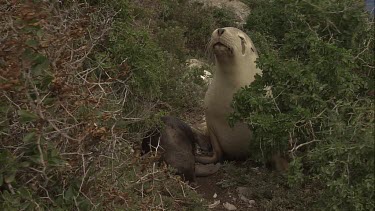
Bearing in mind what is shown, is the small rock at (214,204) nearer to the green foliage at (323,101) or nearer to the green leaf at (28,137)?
the green foliage at (323,101)

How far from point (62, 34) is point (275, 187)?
8.69 ft

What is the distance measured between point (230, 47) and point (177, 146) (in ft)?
3.25

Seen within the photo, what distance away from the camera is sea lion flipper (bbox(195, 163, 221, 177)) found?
22.2 ft

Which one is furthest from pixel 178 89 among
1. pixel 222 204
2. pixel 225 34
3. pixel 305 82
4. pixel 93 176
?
pixel 93 176

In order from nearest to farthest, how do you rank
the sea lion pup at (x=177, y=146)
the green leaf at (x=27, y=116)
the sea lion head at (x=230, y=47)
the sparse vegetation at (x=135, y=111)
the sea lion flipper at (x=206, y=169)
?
the green leaf at (x=27, y=116), the sparse vegetation at (x=135, y=111), the sea lion pup at (x=177, y=146), the sea lion head at (x=230, y=47), the sea lion flipper at (x=206, y=169)

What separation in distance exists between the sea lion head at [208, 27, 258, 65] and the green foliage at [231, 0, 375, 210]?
1015mm

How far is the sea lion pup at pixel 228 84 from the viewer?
6.69 meters

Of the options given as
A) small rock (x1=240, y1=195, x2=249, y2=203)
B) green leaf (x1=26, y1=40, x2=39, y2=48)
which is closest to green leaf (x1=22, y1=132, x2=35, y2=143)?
green leaf (x1=26, y1=40, x2=39, y2=48)

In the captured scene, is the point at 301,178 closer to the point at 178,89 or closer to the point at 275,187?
the point at 275,187

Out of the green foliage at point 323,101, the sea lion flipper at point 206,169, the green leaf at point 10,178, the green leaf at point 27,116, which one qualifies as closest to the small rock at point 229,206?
the sea lion flipper at point 206,169

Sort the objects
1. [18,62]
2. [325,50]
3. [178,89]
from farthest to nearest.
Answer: [178,89] < [325,50] < [18,62]

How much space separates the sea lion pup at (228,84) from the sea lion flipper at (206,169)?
0.34 ft

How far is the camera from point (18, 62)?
13.0ft

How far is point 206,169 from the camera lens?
686 centimetres
